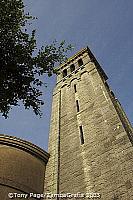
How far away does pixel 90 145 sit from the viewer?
13328 mm

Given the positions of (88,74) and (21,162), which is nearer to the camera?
(21,162)

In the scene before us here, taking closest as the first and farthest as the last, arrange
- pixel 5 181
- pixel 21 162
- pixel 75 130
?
pixel 5 181 → pixel 21 162 → pixel 75 130

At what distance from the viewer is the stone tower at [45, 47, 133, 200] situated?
10586 millimetres

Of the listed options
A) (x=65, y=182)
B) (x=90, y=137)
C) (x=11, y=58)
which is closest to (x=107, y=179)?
(x=65, y=182)

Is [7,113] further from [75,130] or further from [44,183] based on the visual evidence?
[75,130]

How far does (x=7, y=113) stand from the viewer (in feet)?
32.5

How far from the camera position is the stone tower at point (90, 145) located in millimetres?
10586

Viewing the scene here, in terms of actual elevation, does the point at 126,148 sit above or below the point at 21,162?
below

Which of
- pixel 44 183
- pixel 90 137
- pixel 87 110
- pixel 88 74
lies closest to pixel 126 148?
pixel 90 137

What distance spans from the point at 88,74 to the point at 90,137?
26.1 feet

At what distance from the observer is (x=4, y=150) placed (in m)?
13.1

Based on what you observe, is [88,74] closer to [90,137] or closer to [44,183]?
[90,137]

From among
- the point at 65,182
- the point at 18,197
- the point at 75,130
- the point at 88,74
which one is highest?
the point at 88,74

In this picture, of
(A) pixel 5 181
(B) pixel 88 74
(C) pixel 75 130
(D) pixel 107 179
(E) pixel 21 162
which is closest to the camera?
(D) pixel 107 179
